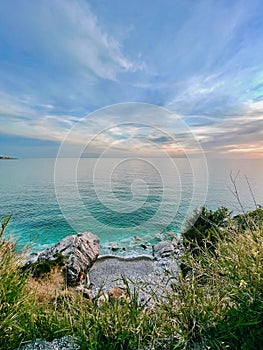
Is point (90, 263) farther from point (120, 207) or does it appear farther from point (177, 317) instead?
point (120, 207)

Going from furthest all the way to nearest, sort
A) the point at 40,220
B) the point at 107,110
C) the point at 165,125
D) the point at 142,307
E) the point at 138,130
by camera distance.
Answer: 1. the point at 40,220
2. the point at 138,130
3. the point at 165,125
4. the point at 107,110
5. the point at 142,307

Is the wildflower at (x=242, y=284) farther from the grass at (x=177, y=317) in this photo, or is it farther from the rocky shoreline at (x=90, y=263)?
the rocky shoreline at (x=90, y=263)

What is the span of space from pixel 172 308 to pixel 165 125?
551 inches

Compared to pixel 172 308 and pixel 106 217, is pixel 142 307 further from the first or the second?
pixel 106 217

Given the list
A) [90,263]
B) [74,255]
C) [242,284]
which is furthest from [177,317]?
[90,263]

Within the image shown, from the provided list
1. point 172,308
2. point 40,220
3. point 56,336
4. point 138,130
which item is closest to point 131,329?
point 172,308

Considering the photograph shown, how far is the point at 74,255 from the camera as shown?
11375mm

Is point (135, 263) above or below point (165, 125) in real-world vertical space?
below

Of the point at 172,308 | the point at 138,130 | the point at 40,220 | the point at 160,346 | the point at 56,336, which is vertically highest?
the point at 138,130

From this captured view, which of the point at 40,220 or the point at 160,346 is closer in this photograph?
the point at 160,346

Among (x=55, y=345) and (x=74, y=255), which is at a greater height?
(x=55, y=345)

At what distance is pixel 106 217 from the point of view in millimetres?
27266

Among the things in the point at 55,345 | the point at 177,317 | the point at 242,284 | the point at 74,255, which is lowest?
the point at 74,255

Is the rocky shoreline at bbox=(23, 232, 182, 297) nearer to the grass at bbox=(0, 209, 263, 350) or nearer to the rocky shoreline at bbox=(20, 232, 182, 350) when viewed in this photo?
the rocky shoreline at bbox=(20, 232, 182, 350)
